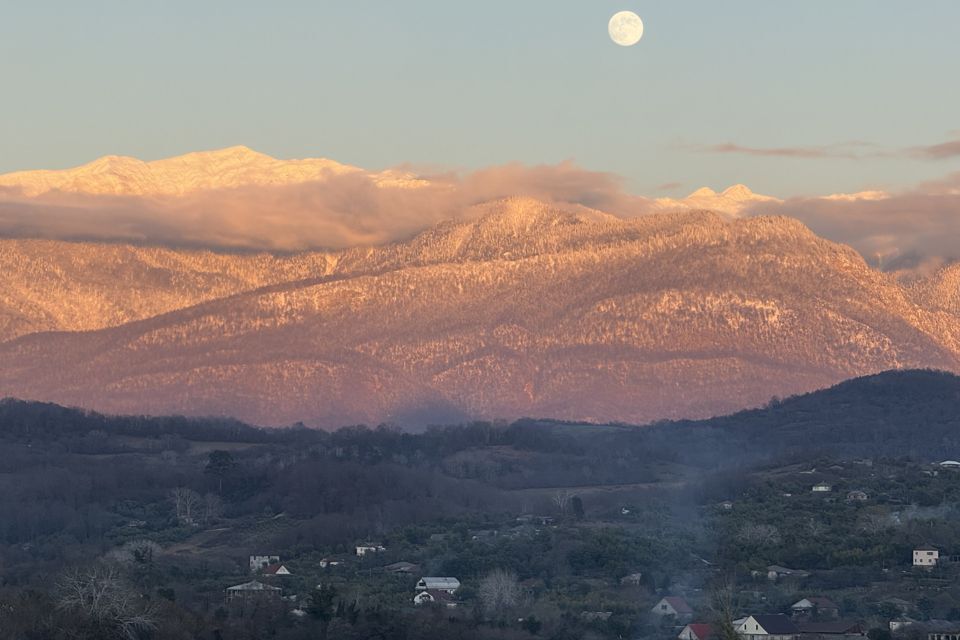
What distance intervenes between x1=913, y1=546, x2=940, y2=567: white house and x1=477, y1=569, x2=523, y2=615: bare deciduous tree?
73.1 ft

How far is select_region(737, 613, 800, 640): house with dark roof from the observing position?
415 feet

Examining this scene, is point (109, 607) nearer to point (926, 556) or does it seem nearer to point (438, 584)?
point (438, 584)

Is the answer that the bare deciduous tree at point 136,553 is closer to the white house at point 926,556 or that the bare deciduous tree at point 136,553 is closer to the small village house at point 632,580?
the small village house at point 632,580

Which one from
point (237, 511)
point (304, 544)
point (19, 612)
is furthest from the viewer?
point (237, 511)

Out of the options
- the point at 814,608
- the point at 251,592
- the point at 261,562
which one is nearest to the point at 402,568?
the point at 261,562

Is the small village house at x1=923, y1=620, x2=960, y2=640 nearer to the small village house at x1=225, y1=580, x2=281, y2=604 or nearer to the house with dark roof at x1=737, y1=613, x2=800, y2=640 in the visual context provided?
the house with dark roof at x1=737, y1=613, x2=800, y2=640

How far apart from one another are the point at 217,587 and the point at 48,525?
4382 cm

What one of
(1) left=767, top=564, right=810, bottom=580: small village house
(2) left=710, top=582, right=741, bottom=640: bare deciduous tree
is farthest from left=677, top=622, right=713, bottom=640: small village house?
→ (1) left=767, top=564, right=810, bottom=580: small village house

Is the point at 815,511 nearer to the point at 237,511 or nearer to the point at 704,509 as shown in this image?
the point at 704,509

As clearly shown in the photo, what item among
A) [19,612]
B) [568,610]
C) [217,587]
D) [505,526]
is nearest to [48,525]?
[505,526]

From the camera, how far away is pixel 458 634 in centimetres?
12562

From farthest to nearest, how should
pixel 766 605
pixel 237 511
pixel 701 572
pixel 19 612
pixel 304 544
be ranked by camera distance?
1. pixel 237 511
2. pixel 304 544
3. pixel 701 572
4. pixel 766 605
5. pixel 19 612

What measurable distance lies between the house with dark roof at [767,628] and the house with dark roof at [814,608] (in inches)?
178

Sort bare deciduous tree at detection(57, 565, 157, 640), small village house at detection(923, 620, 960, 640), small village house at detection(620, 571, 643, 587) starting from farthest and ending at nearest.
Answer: small village house at detection(620, 571, 643, 587) < small village house at detection(923, 620, 960, 640) < bare deciduous tree at detection(57, 565, 157, 640)
